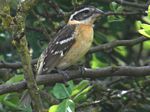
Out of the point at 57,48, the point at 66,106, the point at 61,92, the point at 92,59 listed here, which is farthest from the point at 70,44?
the point at 66,106

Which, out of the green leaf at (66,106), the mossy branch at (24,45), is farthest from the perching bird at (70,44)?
the mossy branch at (24,45)

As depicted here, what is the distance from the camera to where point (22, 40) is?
371 cm

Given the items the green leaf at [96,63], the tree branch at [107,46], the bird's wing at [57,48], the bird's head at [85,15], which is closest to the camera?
the tree branch at [107,46]

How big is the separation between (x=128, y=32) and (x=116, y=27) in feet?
2.56

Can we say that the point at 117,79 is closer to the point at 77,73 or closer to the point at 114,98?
the point at 114,98

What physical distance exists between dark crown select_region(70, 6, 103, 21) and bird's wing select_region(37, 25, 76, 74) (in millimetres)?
263

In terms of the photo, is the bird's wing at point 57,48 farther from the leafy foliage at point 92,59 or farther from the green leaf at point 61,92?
the green leaf at point 61,92

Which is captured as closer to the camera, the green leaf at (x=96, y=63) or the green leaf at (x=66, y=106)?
the green leaf at (x=66, y=106)

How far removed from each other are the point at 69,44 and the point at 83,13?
0.64m

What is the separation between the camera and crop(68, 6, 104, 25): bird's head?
6812 millimetres

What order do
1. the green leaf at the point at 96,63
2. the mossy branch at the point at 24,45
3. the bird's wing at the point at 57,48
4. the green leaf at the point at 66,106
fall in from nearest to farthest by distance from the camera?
1. the mossy branch at the point at 24,45
2. the green leaf at the point at 66,106
3. the bird's wing at the point at 57,48
4. the green leaf at the point at 96,63

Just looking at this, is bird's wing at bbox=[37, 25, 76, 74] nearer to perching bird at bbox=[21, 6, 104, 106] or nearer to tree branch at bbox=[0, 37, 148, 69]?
perching bird at bbox=[21, 6, 104, 106]

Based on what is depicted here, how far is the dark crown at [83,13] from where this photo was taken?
6846mm

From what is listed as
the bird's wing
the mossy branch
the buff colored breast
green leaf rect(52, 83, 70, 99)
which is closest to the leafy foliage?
green leaf rect(52, 83, 70, 99)
